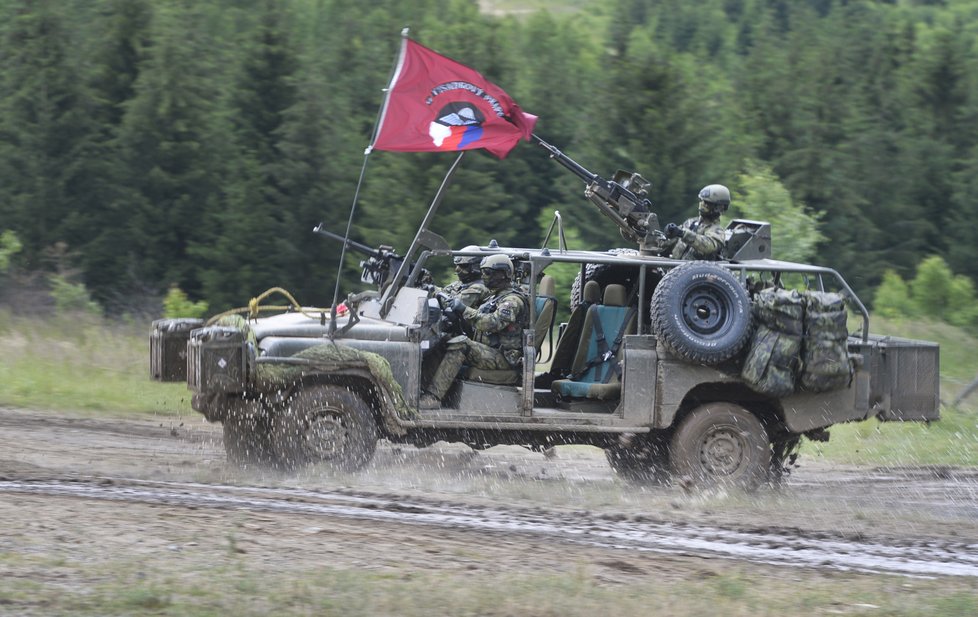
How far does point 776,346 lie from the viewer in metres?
10.3

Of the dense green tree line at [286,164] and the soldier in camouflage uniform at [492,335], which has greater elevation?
the dense green tree line at [286,164]

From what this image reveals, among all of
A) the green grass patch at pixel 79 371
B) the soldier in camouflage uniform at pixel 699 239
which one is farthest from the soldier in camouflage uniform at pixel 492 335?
the green grass patch at pixel 79 371

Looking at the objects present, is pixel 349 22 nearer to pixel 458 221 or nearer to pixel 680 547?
pixel 458 221

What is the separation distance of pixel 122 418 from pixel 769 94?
39.7m

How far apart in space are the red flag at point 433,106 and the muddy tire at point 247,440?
2413mm

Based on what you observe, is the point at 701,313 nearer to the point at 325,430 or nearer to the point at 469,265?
the point at 469,265

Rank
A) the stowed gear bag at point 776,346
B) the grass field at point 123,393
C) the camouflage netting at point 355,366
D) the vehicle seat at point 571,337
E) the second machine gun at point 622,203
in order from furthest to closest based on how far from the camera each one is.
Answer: the grass field at point 123,393, the vehicle seat at point 571,337, the second machine gun at point 622,203, the stowed gear bag at point 776,346, the camouflage netting at point 355,366

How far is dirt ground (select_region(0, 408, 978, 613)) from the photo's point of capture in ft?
25.7

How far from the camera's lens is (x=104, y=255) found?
38.5 meters

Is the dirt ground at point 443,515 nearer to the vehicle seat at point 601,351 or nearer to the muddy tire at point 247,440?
the muddy tire at point 247,440

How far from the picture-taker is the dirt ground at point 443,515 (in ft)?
25.7

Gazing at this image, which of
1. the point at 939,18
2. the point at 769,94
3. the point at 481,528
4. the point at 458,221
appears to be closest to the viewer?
the point at 481,528

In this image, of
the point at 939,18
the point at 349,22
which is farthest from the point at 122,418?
the point at 939,18

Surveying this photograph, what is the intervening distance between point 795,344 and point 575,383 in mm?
1766
